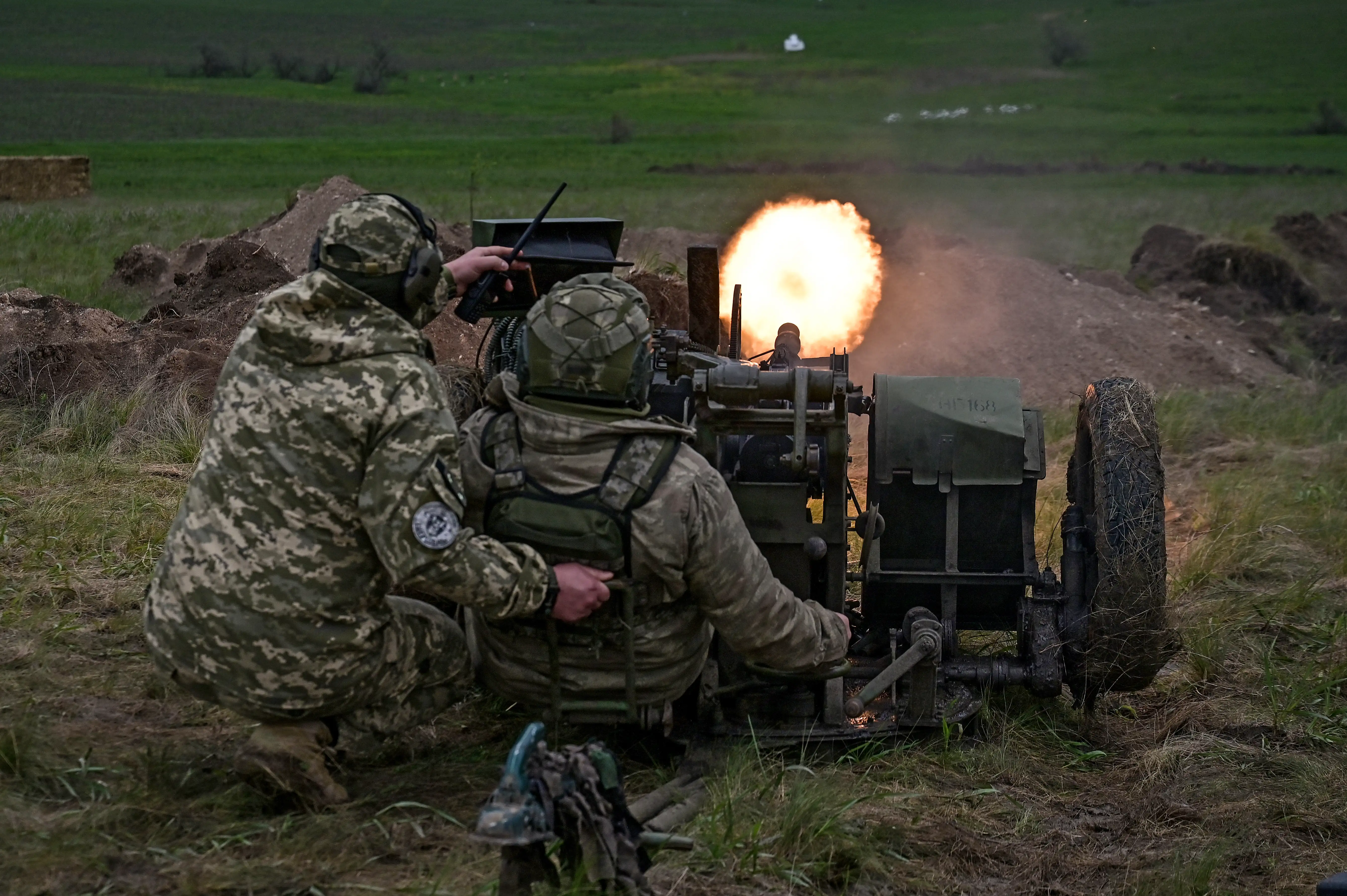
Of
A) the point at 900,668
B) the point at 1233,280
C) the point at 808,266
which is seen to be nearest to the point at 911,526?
the point at 900,668

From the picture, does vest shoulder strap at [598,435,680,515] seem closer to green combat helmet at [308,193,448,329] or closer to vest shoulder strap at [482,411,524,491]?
vest shoulder strap at [482,411,524,491]

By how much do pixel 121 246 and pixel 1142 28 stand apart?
4145 cm

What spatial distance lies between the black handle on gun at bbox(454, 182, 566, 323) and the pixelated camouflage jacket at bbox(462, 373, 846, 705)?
0.56 meters

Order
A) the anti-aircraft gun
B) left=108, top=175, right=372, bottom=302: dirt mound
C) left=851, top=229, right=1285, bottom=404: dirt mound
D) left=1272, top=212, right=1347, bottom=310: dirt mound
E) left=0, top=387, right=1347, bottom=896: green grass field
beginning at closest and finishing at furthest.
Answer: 1. left=0, top=387, right=1347, bottom=896: green grass field
2. the anti-aircraft gun
3. left=108, top=175, right=372, bottom=302: dirt mound
4. left=851, top=229, right=1285, bottom=404: dirt mound
5. left=1272, top=212, right=1347, bottom=310: dirt mound

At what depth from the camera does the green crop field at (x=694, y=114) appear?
26.0 metres

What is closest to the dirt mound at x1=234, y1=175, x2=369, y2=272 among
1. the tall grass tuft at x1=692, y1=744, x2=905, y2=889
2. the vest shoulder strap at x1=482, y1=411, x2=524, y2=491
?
the vest shoulder strap at x1=482, y1=411, x2=524, y2=491

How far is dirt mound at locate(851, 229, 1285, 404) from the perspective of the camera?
535 inches

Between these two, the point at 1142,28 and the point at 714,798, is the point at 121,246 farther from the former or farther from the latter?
the point at 1142,28

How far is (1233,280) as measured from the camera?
58.1 feet

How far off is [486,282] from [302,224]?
8850 mm

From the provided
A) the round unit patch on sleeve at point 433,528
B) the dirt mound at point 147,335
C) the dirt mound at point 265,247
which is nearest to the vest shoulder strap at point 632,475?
the round unit patch on sleeve at point 433,528

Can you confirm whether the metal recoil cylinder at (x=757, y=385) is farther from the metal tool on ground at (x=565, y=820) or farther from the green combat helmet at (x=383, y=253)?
the metal tool on ground at (x=565, y=820)

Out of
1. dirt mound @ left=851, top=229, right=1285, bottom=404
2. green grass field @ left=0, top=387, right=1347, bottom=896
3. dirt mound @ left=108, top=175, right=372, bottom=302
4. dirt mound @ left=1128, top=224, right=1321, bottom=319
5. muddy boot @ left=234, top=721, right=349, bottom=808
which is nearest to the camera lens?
green grass field @ left=0, top=387, right=1347, bottom=896

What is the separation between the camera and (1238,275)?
1772cm
